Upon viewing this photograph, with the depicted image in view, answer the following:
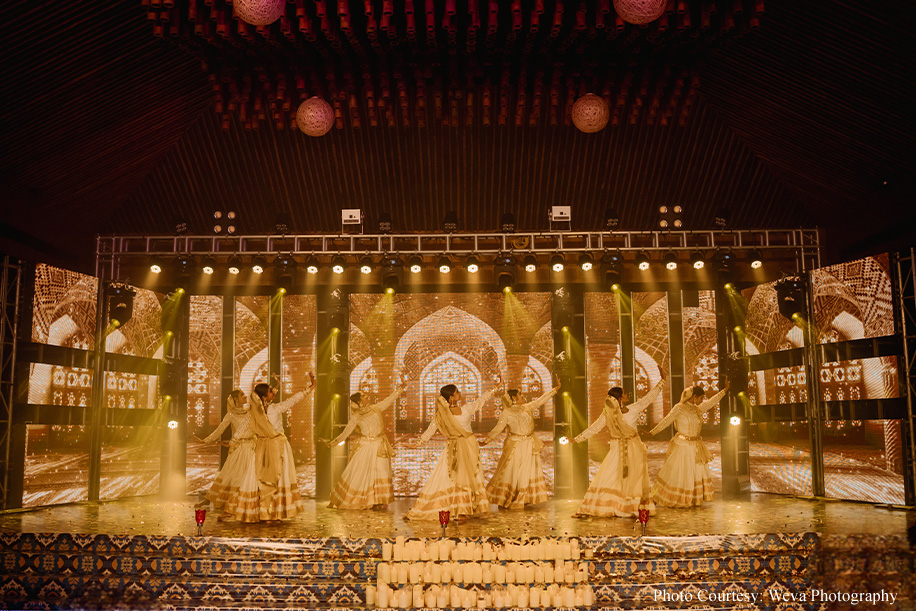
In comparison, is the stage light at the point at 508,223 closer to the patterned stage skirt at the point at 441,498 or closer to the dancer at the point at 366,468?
the dancer at the point at 366,468

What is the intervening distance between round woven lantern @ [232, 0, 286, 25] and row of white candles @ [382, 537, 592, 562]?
14.8 ft

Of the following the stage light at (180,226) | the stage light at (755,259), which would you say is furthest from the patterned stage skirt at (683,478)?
the stage light at (180,226)

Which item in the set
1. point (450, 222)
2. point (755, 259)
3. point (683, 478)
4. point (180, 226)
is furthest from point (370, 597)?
point (755, 259)

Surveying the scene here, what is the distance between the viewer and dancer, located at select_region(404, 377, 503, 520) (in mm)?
8266

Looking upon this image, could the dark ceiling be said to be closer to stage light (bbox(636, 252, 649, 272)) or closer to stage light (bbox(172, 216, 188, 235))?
stage light (bbox(172, 216, 188, 235))

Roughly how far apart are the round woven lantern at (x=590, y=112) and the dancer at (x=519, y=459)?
11.1 feet

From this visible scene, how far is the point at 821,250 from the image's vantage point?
10.7m

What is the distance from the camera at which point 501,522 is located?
26.8 feet

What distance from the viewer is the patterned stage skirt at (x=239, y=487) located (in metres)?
8.08

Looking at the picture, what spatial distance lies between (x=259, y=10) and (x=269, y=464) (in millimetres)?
4623

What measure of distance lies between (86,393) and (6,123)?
3708 millimetres

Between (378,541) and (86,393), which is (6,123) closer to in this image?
(86,393)

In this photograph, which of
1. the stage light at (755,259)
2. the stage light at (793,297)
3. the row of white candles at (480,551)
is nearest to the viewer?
the row of white candles at (480,551)

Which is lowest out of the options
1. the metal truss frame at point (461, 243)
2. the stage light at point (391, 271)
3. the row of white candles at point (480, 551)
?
the row of white candles at point (480, 551)
